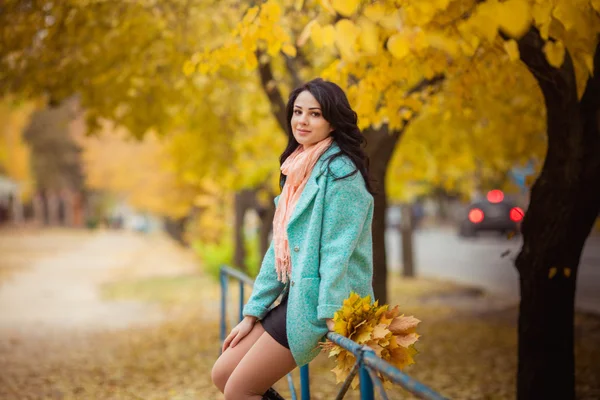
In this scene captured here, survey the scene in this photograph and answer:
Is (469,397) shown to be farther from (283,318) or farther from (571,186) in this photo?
(283,318)

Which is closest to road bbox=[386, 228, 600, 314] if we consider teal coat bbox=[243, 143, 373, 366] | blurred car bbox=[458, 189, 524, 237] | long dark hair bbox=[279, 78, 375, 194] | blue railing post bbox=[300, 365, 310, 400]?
blurred car bbox=[458, 189, 524, 237]

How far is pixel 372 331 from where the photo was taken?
9.12ft

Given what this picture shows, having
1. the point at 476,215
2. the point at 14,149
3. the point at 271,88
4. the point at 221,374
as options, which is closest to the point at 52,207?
the point at 14,149

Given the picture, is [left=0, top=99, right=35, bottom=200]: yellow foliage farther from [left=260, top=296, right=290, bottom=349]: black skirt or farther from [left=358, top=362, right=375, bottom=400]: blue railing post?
[left=358, top=362, right=375, bottom=400]: blue railing post

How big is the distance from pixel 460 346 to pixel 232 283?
7897 mm

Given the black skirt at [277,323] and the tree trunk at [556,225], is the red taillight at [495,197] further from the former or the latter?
the black skirt at [277,323]

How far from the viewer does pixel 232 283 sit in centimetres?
1563

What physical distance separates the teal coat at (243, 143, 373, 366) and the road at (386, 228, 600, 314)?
6057mm

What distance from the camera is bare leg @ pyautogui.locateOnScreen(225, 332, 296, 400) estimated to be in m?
2.95

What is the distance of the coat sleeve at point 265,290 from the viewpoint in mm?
3086

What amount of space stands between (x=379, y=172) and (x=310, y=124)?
4054 millimetres

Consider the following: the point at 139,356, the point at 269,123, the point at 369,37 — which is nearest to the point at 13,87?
the point at 139,356

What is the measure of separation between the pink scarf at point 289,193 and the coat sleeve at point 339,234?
0.56 ft

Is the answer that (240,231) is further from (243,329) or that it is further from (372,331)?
(372,331)
